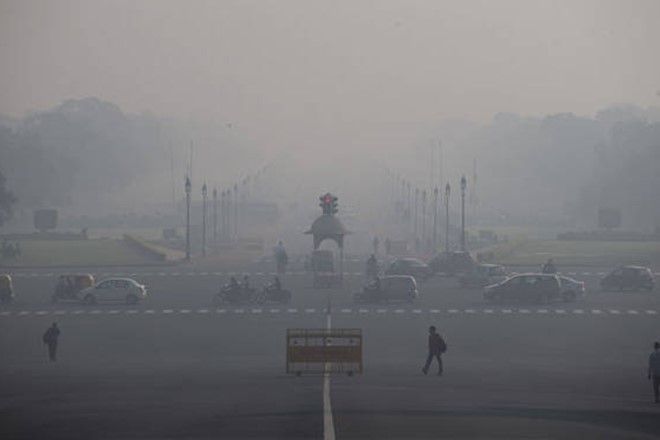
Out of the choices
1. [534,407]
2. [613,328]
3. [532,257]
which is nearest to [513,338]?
[613,328]

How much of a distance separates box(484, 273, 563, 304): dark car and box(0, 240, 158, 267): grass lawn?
32.6 m

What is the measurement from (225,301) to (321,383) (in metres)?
27.1

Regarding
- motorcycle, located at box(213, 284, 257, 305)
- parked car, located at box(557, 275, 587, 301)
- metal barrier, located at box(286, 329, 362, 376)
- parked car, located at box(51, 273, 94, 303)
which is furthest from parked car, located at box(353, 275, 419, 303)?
metal barrier, located at box(286, 329, 362, 376)

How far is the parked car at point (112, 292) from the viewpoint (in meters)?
57.8

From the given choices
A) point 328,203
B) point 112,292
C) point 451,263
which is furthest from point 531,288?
point 328,203

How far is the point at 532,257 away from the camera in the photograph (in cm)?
8931

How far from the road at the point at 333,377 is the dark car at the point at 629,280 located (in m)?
1.88

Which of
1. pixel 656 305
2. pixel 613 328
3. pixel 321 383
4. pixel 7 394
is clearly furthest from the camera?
pixel 656 305

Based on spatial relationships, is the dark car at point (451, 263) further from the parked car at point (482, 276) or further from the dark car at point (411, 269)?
the parked car at point (482, 276)

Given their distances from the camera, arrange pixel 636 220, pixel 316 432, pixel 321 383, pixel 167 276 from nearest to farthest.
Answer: pixel 316 432
pixel 321 383
pixel 167 276
pixel 636 220

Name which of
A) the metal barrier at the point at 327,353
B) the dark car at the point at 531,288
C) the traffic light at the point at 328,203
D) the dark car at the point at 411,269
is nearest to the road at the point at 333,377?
the metal barrier at the point at 327,353

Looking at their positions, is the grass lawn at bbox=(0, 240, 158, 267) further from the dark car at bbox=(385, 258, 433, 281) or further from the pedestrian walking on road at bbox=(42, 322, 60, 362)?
the pedestrian walking on road at bbox=(42, 322, 60, 362)

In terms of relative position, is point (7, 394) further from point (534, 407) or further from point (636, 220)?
point (636, 220)

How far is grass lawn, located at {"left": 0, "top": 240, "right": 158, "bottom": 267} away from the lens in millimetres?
85812
